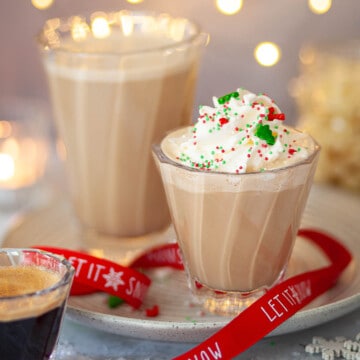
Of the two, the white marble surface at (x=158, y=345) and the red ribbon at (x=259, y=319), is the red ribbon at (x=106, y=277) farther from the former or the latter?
the red ribbon at (x=259, y=319)

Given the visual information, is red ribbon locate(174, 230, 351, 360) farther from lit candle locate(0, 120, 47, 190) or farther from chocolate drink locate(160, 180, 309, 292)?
lit candle locate(0, 120, 47, 190)

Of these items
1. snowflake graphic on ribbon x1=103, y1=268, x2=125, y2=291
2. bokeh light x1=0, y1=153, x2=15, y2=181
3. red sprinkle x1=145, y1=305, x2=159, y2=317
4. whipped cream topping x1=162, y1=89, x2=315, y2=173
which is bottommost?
bokeh light x1=0, y1=153, x2=15, y2=181

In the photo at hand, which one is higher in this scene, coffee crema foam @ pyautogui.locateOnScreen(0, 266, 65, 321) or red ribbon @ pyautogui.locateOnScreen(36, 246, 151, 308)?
coffee crema foam @ pyautogui.locateOnScreen(0, 266, 65, 321)

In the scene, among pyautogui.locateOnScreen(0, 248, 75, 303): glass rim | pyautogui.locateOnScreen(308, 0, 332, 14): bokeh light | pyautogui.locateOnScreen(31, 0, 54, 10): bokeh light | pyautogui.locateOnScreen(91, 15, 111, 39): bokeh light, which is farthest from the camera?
pyautogui.locateOnScreen(31, 0, 54, 10): bokeh light

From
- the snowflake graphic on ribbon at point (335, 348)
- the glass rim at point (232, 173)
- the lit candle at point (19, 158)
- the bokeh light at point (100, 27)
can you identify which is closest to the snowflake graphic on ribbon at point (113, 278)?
the glass rim at point (232, 173)

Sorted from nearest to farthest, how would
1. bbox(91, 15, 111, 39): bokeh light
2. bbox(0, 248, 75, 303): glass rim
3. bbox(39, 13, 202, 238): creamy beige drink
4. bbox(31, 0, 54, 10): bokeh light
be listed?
1. bbox(0, 248, 75, 303): glass rim
2. bbox(39, 13, 202, 238): creamy beige drink
3. bbox(91, 15, 111, 39): bokeh light
4. bbox(31, 0, 54, 10): bokeh light

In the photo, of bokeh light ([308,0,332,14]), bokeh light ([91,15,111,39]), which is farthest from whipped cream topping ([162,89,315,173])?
bokeh light ([308,0,332,14])

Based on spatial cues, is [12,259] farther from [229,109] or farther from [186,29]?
[186,29]

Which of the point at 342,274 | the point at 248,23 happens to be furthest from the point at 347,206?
the point at 248,23
